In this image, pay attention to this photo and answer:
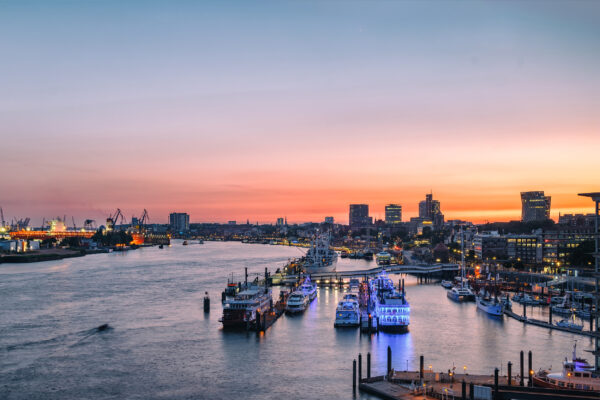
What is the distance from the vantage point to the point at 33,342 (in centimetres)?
3080

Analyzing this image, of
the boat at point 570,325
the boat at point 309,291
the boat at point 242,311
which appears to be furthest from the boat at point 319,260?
the boat at point 570,325

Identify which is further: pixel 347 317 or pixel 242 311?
pixel 347 317

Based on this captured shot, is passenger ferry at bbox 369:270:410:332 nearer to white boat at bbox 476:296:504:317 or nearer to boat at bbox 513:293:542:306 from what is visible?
white boat at bbox 476:296:504:317

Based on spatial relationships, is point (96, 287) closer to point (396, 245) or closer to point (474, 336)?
point (474, 336)

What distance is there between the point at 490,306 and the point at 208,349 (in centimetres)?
2178

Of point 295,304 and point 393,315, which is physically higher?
point 393,315

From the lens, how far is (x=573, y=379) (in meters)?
18.9

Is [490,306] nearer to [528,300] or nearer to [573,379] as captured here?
[528,300]

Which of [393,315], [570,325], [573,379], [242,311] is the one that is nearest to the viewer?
[573,379]

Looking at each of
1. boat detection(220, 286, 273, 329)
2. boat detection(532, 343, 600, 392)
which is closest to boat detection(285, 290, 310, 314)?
boat detection(220, 286, 273, 329)

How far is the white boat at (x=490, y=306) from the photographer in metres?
39.3

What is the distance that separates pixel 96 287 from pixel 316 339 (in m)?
34.3

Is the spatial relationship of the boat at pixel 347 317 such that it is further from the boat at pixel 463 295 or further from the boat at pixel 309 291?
the boat at pixel 463 295

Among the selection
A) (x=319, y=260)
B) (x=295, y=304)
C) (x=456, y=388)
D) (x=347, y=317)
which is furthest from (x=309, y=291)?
(x=456, y=388)
